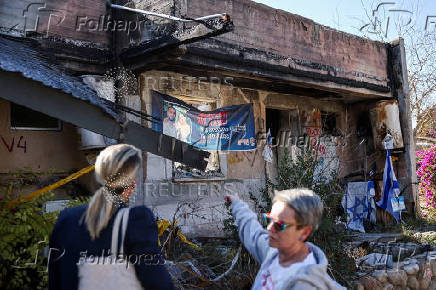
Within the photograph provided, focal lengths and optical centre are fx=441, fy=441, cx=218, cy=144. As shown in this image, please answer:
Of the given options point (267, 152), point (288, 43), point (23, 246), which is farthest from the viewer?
point (267, 152)

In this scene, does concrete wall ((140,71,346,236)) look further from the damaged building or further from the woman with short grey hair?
the woman with short grey hair

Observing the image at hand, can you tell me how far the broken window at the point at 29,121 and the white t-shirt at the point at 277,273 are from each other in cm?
555

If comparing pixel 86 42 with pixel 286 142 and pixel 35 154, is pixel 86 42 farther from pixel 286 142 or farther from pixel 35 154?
pixel 286 142

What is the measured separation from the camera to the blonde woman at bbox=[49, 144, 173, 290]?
2.03m

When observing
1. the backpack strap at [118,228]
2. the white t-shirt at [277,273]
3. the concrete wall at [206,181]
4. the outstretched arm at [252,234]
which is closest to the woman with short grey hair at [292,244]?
the white t-shirt at [277,273]

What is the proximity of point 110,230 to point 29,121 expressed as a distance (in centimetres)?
540

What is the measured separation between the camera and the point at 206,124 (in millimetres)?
7852

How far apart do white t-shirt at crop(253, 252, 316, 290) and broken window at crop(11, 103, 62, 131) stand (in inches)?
219

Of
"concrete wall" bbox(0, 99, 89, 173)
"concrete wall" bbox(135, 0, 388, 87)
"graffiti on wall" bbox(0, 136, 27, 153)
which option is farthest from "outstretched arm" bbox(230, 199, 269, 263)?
"graffiti on wall" bbox(0, 136, 27, 153)

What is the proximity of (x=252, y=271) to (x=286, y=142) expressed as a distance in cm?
645

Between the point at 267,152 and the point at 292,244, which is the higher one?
the point at 267,152

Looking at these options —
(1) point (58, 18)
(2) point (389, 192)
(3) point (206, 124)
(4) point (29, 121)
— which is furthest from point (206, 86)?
(2) point (389, 192)

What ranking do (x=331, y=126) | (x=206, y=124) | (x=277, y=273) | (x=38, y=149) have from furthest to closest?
(x=331, y=126), (x=206, y=124), (x=38, y=149), (x=277, y=273)

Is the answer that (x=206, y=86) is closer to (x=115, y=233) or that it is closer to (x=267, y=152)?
(x=267, y=152)
